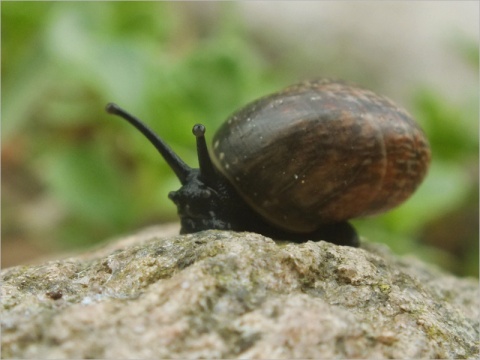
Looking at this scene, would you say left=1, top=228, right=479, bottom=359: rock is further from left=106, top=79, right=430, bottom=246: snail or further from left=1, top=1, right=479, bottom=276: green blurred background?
left=1, top=1, right=479, bottom=276: green blurred background

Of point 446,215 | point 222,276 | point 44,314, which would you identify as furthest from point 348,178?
point 446,215

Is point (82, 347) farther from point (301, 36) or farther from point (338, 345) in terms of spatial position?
point (301, 36)

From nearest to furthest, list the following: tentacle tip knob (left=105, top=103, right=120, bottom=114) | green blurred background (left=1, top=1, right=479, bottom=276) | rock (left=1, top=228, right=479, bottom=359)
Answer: rock (left=1, top=228, right=479, bottom=359), tentacle tip knob (left=105, top=103, right=120, bottom=114), green blurred background (left=1, top=1, right=479, bottom=276)

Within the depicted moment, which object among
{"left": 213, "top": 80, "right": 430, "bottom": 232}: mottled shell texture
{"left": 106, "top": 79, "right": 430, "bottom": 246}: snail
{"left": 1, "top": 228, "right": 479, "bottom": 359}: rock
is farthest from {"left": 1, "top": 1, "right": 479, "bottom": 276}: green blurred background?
{"left": 1, "top": 228, "right": 479, "bottom": 359}: rock

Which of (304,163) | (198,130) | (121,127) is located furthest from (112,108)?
(121,127)

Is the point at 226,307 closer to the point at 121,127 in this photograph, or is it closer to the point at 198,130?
the point at 198,130

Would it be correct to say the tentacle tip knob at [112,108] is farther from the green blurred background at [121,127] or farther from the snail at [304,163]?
the green blurred background at [121,127]

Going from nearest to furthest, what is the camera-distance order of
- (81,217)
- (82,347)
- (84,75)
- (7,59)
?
1. (82,347)
2. (84,75)
3. (81,217)
4. (7,59)
